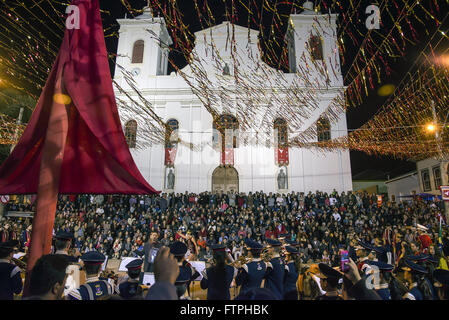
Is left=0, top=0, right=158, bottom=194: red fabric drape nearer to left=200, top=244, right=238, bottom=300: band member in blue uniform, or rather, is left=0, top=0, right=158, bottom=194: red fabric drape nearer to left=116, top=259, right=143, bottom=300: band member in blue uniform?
left=116, top=259, right=143, bottom=300: band member in blue uniform

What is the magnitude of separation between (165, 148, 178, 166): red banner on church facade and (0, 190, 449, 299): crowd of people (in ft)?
14.6

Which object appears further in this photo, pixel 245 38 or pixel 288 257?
pixel 245 38

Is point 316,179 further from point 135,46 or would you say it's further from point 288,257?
point 135,46

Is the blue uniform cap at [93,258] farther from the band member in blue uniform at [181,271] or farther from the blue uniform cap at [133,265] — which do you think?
the band member in blue uniform at [181,271]

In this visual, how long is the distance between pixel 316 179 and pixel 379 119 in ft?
31.8

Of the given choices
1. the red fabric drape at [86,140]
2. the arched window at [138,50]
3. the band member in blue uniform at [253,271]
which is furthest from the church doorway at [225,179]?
the red fabric drape at [86,140]

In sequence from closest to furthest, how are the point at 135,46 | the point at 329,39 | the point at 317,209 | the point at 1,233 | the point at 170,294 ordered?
the point at 170,294 → the point at 1,233 → the point at 317,209 → the point at 329,39 → the point at 135,46

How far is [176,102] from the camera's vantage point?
23219 millimetres

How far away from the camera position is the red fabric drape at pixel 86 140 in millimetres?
2328

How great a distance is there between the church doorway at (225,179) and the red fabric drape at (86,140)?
1946 centimetres

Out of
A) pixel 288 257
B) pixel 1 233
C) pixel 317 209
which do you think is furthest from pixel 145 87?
pixel 288 257

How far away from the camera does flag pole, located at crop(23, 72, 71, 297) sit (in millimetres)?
1923

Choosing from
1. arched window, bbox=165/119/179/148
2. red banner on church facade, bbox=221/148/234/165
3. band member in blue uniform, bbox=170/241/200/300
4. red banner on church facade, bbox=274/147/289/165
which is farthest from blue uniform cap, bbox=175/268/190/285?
red banner on church facade, bbox=274/147/289/165

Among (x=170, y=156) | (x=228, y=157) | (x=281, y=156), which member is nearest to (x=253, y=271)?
(x=228, y=157)
